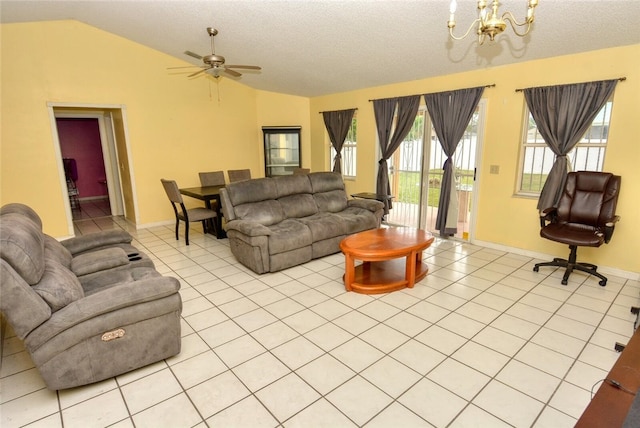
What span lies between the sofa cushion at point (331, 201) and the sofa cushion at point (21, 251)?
348 cm

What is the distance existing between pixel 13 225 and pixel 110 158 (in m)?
5.57

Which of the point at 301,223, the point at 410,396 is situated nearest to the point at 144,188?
the point at 301,223

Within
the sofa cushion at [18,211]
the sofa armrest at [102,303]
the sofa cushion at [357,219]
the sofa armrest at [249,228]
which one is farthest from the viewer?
the sofa cushion at [357,219]

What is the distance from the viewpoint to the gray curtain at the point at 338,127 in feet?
21.8

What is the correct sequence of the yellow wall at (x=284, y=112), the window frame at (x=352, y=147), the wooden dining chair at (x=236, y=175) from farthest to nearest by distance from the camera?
1. the yellow wall at (x=284, y=112)
2. the window frame at (x=352, y=147)
3. the wooden dining chair at (x=236, y=175)

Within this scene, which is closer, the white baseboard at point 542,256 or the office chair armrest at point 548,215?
the white baseboard at point 542,256

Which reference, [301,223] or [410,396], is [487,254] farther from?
[410,396]

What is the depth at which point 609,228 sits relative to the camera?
3.45 metres

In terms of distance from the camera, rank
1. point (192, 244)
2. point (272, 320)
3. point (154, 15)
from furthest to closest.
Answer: point (192, 244)
point (154, 15)
point (272, 320)

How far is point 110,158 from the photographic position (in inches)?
271

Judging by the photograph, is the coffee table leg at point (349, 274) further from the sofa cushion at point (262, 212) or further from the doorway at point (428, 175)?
the doorway at point (428, 175)

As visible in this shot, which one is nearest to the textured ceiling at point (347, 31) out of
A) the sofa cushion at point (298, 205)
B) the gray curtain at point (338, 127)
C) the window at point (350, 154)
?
the gray curtain at point (338, 127)

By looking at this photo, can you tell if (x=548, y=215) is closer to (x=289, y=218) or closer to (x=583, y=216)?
(x=583, y=216)

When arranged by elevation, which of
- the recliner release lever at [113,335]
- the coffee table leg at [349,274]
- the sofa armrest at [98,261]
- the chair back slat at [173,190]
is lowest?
the coffee table leg at [349,274]
